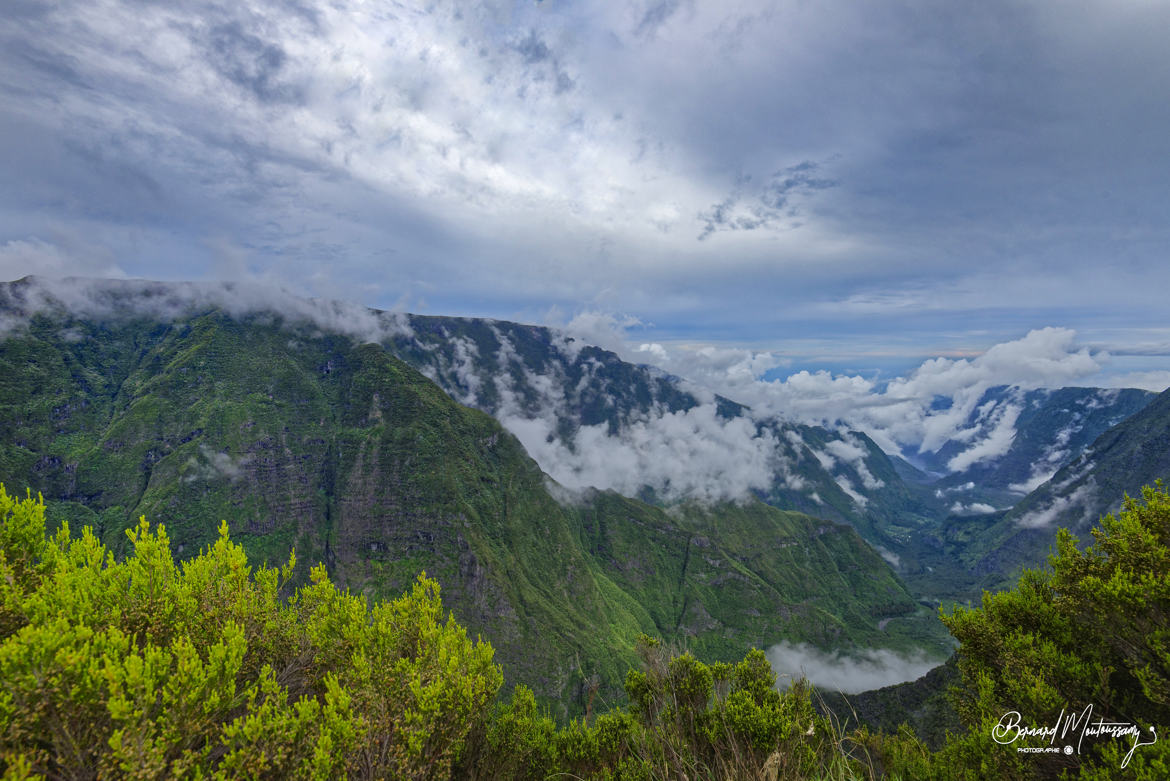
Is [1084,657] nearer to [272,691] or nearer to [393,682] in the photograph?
[393,682]

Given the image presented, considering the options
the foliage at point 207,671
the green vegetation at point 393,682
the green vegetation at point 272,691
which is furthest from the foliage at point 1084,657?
the foliage at point 207,671

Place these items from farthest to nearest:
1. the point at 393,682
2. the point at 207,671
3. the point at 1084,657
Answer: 1. the point at 1084,657
2. the point at 393,682
3. the point at 207,671

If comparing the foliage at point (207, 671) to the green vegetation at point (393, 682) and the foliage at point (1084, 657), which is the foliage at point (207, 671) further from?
the foliage at point (1084, 657)

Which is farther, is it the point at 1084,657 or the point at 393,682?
the point at 1084,657

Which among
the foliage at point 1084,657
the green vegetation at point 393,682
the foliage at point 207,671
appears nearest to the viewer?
the foliage at point 207,671

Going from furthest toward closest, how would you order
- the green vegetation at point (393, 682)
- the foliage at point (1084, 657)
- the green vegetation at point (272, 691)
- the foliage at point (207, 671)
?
the foliage at point (1084, 657), the green vegetation at point (393, 682), the green vegetation at point (272, 691), the foliage at point (207, 671)

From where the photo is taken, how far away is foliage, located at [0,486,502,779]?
9.25 m

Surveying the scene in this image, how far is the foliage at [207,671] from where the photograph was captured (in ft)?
30.3

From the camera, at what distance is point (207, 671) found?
36.3 ft

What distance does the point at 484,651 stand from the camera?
20375 millimetres

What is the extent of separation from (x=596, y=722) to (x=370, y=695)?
13.3 metres

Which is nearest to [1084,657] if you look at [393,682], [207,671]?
[393,682]

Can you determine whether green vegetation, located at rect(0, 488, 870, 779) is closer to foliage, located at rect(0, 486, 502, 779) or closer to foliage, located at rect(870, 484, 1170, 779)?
foliage, located at rect(0, 486, 502, 779)

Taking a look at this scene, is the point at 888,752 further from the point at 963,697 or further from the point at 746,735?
the point at 746,735
